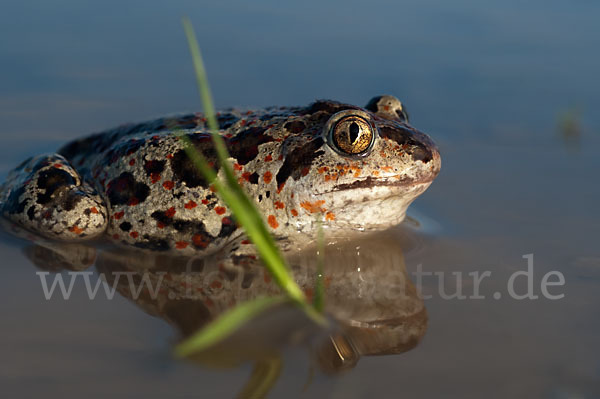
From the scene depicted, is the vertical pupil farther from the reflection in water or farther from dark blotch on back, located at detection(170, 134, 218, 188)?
dark blotch on back, located at detection(170, 134, 218, 188)

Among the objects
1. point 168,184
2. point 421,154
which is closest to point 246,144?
point 168,184

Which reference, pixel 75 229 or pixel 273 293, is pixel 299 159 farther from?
pixel 75 229

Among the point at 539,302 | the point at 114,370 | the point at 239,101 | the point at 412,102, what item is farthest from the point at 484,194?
the point at 114,370

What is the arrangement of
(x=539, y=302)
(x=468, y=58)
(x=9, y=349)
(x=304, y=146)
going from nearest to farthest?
(x=9, y=349), (x=539, y=302), (x=304, y=146), (x=468, y=58)

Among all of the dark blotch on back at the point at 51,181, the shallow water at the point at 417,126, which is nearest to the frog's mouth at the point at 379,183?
the shallow water at the point at 417,126

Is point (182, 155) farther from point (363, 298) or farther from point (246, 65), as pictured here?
point (246, 65)

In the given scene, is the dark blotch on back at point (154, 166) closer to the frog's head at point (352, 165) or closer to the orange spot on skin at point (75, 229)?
the orange spot on skin at point (75, 229)
